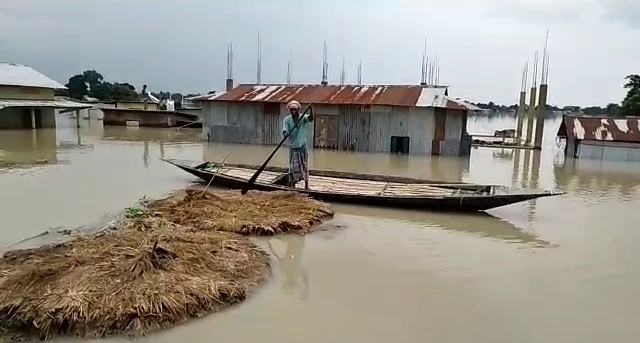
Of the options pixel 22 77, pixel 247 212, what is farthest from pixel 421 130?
pixel 22 77

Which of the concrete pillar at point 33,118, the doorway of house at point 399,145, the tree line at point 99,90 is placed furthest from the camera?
the tree line at point 99,90

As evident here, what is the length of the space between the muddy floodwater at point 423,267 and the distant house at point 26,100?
13248mm

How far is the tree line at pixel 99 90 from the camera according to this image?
38781 millimetres

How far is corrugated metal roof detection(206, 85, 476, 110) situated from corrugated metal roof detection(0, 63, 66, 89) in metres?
10.3

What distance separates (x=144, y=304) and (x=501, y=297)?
2983mm

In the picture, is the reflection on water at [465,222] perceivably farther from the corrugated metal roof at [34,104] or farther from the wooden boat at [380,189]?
the corrugated metal roof at [34,104]

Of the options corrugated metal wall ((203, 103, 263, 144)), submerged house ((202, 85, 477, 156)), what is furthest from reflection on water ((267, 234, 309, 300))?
corrugated metal wall ((203, 103, 263, 144))

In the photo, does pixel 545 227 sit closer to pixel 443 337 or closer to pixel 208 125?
pixel 443 337

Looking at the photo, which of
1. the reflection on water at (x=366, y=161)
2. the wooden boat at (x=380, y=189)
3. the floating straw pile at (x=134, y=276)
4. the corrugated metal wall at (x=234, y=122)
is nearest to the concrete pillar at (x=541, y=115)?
the reflection on water at (x=366, y=161)

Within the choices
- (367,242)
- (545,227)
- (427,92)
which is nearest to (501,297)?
(367,242)

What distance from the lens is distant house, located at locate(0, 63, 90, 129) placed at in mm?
21766

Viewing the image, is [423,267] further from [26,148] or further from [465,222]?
[26,148]

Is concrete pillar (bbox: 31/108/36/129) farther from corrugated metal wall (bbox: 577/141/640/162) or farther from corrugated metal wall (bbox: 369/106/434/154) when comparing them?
corrugated metal wall (bbox: 577/141/640/162)

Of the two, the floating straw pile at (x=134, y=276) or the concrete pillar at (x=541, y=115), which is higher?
the concrete pillar at (x=541, y=115)
